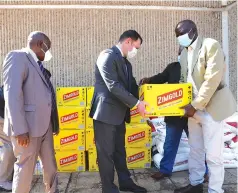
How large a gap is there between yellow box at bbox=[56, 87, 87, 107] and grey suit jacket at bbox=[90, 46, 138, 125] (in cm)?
142

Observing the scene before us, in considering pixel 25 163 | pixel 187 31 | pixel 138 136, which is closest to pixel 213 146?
pixel 187 31

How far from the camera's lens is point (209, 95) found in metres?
3.01

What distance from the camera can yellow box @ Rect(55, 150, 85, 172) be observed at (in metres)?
4.47

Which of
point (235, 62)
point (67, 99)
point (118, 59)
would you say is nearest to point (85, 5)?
point (67, 99)

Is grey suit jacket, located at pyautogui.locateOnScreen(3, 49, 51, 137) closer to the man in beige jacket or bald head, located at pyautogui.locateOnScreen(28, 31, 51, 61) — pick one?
bald head, located at pyautogui.locateOnScreen(28, 31, 51, 61)

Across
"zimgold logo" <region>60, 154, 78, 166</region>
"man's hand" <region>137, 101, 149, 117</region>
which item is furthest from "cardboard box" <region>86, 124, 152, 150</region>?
"man's hand" <region>137, 101, 149, 117</region>

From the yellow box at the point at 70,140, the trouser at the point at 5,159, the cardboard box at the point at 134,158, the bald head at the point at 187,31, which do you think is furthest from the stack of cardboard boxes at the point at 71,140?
the bald head at the point at 187,31

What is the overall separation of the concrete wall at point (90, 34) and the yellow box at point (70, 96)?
93 cm

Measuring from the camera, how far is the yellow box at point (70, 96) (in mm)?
4703

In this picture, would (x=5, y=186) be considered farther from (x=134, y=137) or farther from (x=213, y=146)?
(x=213, y=146)

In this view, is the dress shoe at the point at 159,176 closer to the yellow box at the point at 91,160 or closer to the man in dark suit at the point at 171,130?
the man in dark suit at the point at 171,130

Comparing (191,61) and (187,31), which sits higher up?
(187,31)

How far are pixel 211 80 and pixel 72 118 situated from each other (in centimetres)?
229

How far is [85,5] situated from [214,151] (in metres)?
3.69
